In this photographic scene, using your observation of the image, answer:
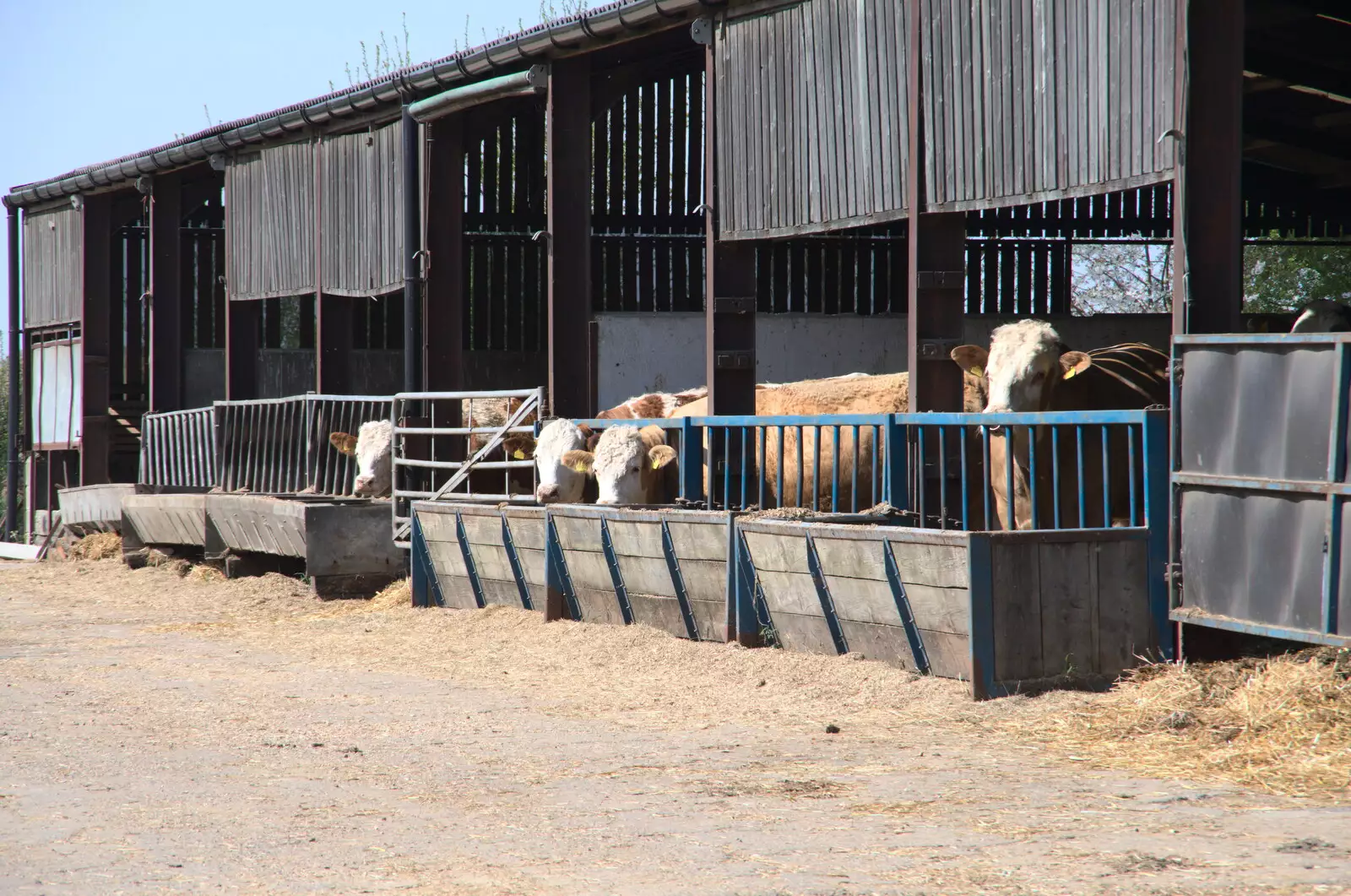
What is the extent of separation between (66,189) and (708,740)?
1947cm

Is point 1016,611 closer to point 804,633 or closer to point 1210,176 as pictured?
point 804,633

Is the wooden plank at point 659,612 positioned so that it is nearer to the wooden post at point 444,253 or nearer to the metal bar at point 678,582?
the metal bar at point 678,582

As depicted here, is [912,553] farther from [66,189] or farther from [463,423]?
[66,189]

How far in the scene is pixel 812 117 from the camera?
11.8m

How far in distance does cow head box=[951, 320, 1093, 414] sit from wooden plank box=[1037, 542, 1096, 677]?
2855 millimetres

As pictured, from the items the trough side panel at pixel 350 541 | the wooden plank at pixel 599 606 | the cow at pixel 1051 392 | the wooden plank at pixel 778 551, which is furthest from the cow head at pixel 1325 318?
the trough side panel at pixel 350 541

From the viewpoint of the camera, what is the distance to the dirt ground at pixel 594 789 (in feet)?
14.8

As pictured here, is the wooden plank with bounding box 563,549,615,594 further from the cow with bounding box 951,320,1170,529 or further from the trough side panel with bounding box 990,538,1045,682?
the trough side panel with bounding box 990,538,1045,682

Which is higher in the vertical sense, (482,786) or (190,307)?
(190,307)

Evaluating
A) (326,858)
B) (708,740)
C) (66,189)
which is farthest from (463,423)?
(326,858)

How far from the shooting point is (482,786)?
19.1 ft

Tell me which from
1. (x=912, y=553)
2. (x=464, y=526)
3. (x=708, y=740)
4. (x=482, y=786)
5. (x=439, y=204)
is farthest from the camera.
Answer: (x=439, y=204)

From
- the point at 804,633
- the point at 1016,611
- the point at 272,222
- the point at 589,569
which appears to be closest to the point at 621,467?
the point at 589,569

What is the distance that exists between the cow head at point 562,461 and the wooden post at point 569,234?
1622 mm
